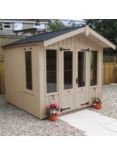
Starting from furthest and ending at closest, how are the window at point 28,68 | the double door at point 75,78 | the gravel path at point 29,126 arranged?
the double door at point 75,78, the window at point 28,68, the gravel path at point 29,126

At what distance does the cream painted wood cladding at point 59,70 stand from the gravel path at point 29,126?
1.01 ft

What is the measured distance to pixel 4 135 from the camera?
4270mm

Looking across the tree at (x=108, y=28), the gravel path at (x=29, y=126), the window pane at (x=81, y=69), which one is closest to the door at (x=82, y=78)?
the window pane at (x=81, y=69)

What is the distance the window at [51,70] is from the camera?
536 cm

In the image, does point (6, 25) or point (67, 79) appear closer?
point (67, 79)

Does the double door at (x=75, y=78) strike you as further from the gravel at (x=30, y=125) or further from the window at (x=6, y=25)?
the window at (x=6, y=25)

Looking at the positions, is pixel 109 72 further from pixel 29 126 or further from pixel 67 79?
pixel 29 126

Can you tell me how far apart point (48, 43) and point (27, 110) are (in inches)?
89.7

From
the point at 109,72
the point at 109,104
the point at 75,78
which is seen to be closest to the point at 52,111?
the point at 75,78

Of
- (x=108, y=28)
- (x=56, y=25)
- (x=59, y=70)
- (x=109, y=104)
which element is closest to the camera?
(x=59, y=70)

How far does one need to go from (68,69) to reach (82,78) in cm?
68

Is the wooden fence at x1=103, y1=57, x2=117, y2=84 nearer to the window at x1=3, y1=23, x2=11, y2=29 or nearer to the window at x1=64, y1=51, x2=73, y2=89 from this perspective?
the window at x1=64, y1=51, x2=73, y2=89

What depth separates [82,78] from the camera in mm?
6195
